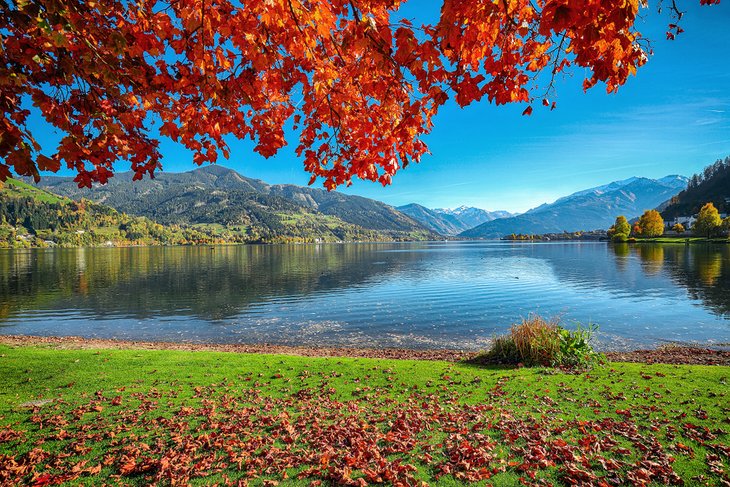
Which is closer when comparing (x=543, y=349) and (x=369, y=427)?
(x=369, y=427)

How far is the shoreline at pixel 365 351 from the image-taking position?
16942 millimetres

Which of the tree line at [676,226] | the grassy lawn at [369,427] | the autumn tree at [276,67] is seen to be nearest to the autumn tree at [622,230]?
the tree line at [676,226]

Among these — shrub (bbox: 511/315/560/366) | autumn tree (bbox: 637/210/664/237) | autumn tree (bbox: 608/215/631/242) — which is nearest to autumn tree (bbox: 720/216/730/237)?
autumn tree (bbox: 637/210/664/237)

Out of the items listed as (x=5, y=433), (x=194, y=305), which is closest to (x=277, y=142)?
(x=5, y=433)

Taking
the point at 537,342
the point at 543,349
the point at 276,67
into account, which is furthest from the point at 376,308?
the point at 276,67

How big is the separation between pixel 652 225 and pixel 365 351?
187 m

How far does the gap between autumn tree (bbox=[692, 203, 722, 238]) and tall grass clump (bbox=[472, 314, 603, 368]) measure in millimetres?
166880

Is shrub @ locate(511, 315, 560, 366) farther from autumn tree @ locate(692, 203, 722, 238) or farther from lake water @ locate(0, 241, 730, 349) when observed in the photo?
autumn tree @ locate(692, 203, 722, 238)

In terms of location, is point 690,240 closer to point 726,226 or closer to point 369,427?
point 726,226

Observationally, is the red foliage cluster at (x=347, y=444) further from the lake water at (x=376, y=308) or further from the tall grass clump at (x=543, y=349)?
the lake water at (x=376, y=308)

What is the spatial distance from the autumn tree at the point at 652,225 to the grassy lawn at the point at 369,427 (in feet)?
610

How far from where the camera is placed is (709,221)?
131 m

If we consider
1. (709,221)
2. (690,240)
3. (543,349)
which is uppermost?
(709,221)

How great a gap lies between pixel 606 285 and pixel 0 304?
7186 cm
